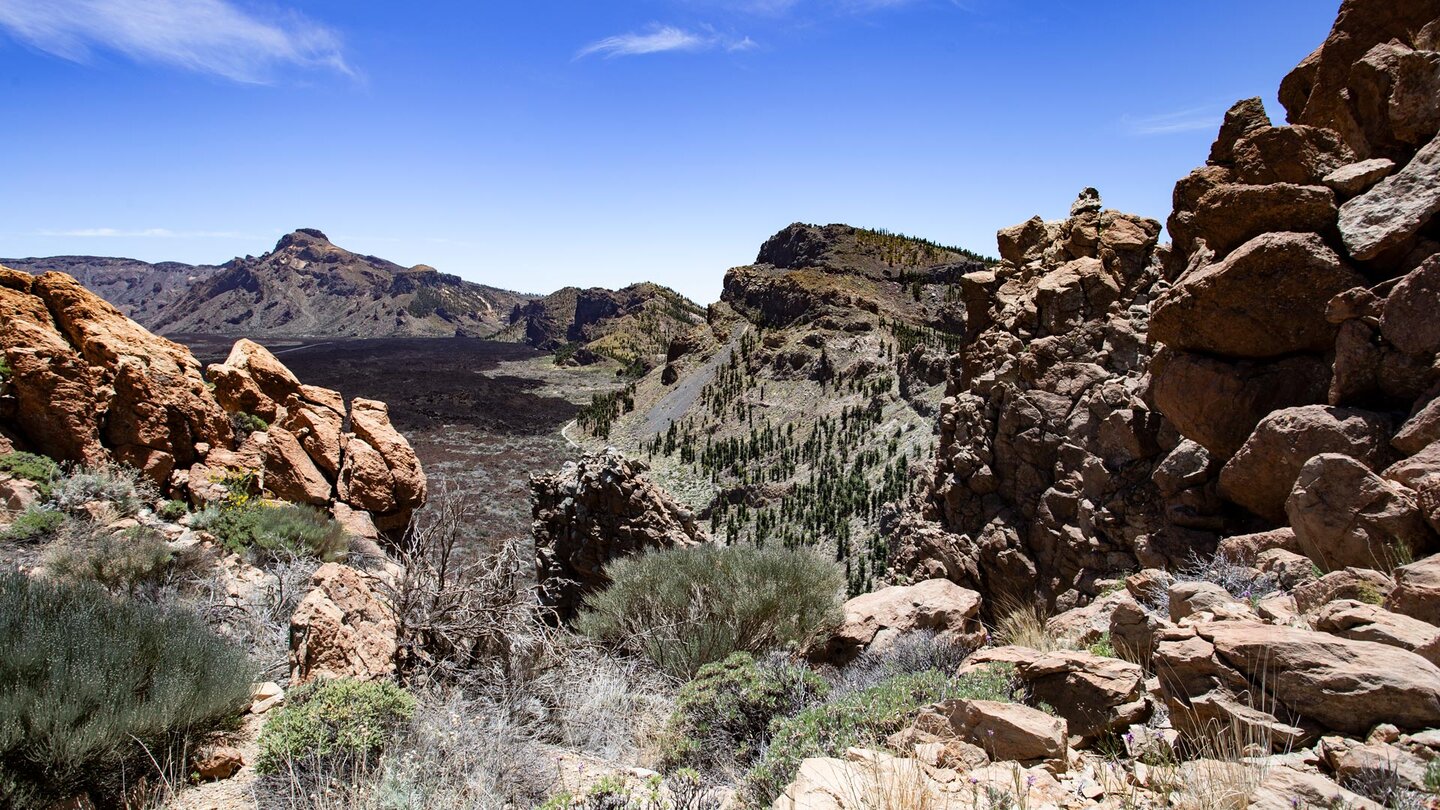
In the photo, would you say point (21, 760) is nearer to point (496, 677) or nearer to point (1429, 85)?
point (496, 677)

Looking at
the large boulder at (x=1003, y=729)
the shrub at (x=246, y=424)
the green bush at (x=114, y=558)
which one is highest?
the shrub at (x=246, y=424)

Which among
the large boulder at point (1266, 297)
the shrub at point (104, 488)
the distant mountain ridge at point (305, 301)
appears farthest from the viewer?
the distant mountain ridge at point (305, 301)

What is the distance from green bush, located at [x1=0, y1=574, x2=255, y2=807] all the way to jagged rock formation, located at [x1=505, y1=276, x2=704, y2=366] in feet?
201

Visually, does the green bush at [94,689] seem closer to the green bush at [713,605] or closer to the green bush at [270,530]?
the green bush at [713,605]

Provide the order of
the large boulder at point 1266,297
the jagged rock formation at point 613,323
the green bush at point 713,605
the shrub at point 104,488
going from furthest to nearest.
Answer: the jagged rock formation at point 613,323, the shrub at point 104,488, the green bush at point 713,605, the large boulder at point 1266,297

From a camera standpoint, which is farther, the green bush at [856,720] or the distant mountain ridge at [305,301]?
the distant mountain ridge at [305,301]

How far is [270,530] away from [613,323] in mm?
91769

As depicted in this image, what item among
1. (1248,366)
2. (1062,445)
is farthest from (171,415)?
(1248,366)

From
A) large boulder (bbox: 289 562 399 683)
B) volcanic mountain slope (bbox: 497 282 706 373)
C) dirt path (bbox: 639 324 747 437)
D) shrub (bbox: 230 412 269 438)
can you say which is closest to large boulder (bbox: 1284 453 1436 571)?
large boulder (bbox: 289 562 399 683)

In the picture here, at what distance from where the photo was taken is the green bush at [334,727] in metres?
3.21

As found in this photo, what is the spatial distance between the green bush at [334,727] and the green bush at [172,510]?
523 centimetres

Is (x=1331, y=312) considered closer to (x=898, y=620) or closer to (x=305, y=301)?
(x=898, y=620)

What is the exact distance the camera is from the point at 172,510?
7512 millimetres

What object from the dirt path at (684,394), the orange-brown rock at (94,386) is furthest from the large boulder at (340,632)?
the dirt path at (684,394)
